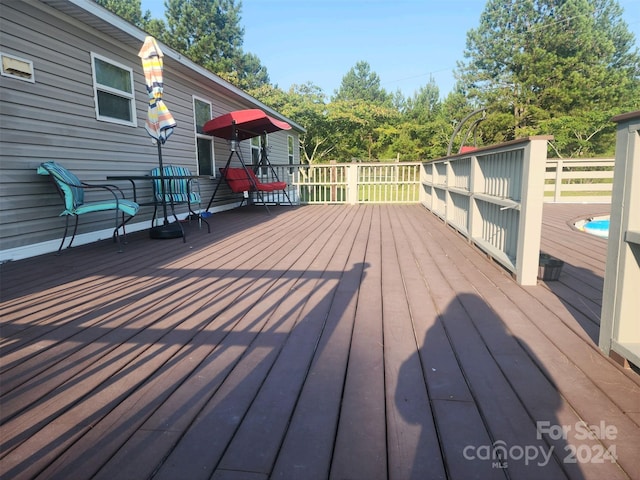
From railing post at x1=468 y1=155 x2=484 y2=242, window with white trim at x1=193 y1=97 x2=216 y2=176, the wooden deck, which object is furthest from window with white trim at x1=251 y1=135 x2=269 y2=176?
the wooden deck

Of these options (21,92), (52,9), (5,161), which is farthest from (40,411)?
(52,9)

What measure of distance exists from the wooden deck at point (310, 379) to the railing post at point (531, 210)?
136mm

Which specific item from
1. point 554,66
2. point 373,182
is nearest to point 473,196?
point 373,182

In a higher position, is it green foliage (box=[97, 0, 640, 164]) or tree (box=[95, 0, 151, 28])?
tree (box=[95, 0, 151, 28])

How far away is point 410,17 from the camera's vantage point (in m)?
19.8

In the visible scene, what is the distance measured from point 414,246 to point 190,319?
105 inches

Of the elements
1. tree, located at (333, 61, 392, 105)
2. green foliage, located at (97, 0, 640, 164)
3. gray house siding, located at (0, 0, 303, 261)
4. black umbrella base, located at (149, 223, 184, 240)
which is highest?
tree, located at (333, 61, 392, 105)

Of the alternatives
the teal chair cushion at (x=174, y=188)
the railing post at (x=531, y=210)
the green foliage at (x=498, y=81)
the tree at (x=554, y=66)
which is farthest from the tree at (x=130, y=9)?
the railing post at (x=531, y=210)

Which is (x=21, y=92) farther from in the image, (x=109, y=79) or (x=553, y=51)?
(x=553, y=51)

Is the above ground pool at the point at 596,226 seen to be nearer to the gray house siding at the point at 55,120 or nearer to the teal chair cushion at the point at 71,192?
the teal chair cushion at the point at 71,192

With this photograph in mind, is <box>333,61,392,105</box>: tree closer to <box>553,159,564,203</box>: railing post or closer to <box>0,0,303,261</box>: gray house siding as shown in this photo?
<box>553,159,564,203</box>: railing post

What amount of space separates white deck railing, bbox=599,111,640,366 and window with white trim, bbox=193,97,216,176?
22.7ft

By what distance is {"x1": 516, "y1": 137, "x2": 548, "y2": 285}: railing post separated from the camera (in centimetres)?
245

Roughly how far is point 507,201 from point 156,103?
3.87 metres
